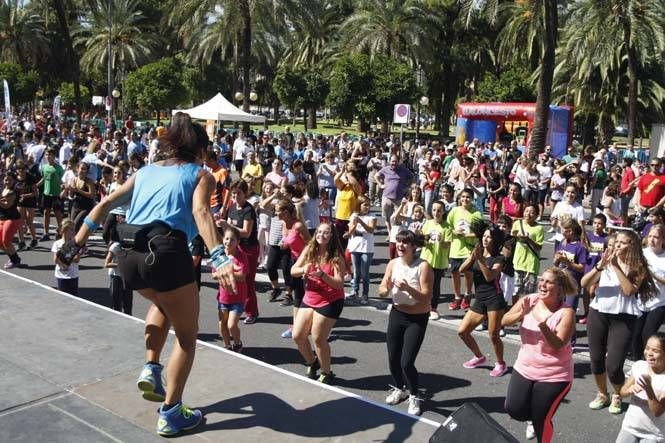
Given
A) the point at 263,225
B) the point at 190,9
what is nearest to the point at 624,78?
the point at 190,9

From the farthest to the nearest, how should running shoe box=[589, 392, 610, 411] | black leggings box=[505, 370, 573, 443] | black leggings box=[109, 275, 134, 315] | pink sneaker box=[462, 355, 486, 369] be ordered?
black leggings box=[109, 275, 134, 315] < pink sneaker box=[462, 355, 486, 369] < running shoe box=[589, 392, 610, 411] < black leggings box=[505, 370, 573, 443]

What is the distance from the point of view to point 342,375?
7027 mm

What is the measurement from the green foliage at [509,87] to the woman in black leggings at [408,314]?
4011cm

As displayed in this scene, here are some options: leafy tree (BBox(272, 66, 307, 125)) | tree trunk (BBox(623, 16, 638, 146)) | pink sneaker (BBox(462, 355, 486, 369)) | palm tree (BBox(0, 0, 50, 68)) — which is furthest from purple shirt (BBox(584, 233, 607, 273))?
palm tree (BBox(0, 0, 50, 68))

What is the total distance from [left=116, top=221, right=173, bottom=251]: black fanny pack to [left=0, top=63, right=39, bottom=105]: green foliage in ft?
148

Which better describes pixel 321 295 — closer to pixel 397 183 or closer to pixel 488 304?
pixel 488 304

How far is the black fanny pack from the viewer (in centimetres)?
372

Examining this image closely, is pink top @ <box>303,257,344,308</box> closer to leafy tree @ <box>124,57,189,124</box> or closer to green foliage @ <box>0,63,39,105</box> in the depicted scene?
leafy tree @ <box>124,57,189,124</box>

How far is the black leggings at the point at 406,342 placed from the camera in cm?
591

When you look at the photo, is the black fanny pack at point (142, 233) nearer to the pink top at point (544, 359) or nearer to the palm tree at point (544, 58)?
the pink top at point (544, 359)

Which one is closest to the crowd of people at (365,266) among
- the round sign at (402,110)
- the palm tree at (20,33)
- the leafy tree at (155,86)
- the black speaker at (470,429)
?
the black speaker at (470,429)

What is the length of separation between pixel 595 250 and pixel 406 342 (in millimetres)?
3359

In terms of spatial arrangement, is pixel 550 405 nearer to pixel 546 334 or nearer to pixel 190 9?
pixel 546 334

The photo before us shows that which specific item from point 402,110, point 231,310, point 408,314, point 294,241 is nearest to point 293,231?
point 294,241
